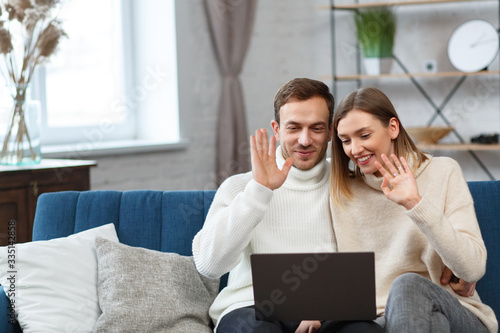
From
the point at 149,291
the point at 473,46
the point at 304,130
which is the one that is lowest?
the point at 149,291

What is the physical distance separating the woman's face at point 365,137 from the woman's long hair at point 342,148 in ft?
0.05

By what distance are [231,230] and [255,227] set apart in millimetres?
149

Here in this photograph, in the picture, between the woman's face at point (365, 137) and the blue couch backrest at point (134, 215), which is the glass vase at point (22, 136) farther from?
the woman's face at point (365, 137)

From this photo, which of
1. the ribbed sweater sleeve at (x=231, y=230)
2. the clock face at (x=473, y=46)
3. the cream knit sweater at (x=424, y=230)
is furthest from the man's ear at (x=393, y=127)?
the clock face at (x=473, y=46)

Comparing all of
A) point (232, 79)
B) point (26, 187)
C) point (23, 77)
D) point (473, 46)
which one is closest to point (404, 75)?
point (473, 46)

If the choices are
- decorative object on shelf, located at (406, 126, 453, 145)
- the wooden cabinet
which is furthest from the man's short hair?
decorative object on shelf, located at (406, 126, 453, 145)

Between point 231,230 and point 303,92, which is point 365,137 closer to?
point 303,92

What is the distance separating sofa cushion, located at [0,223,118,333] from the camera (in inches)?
76.6

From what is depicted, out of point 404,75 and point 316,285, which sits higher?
point 404,75

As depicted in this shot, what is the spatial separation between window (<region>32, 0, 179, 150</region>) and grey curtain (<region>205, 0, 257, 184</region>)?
37 cm

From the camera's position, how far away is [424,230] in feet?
5.58

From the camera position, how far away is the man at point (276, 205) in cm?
186

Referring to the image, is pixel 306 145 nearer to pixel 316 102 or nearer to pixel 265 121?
pixel 316 102

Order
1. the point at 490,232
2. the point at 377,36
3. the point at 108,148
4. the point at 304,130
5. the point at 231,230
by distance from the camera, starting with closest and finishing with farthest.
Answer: the point at 231,230
the point at 304,130
the point at 490,232
the point at 108,148
the point at 377,36
